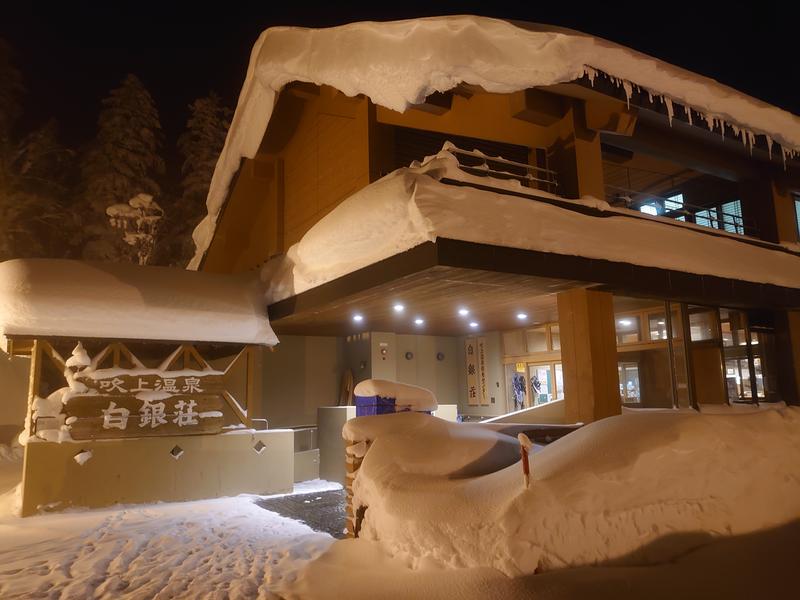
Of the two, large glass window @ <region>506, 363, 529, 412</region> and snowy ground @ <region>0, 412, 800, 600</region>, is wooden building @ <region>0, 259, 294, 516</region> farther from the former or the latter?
large glass window @ <region>506, 363, 529, 412</region>

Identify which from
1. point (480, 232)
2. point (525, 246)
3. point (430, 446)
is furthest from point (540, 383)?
point (430, 446)

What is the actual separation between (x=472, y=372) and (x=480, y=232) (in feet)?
27.2

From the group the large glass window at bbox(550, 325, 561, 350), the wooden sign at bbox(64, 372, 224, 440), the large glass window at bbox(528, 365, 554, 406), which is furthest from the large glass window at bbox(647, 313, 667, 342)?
the wooden sign at bbox(64, 372, 224, 440)

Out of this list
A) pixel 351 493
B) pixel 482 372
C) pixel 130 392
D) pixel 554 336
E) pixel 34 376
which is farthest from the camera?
pixel 482 372

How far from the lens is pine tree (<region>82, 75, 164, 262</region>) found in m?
26.0

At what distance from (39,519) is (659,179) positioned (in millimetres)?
14528

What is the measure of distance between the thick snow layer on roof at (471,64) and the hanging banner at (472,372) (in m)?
7.47

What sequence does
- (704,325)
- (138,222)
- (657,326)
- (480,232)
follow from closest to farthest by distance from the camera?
(480,232)
(704,325)
(657,326)
(138,222)

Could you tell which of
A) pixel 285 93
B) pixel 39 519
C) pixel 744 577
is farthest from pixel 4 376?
pixel 744 577

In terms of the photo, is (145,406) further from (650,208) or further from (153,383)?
(650,208)

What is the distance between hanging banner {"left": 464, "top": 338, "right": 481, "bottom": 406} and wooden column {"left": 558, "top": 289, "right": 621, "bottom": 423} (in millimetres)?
5841

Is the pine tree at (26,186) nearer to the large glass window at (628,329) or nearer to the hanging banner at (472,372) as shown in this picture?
the hanging banner at (472,372)

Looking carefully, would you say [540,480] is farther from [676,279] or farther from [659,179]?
[659,179]

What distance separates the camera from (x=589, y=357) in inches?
330
